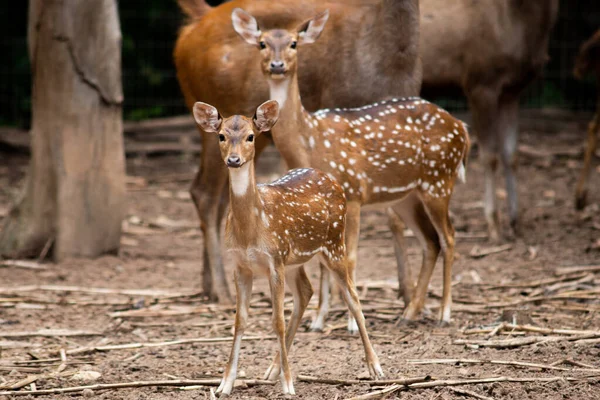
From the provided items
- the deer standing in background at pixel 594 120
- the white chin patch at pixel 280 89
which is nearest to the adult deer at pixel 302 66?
the white chin patch at pixel 280 89

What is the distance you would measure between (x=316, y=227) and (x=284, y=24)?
2.42 meters

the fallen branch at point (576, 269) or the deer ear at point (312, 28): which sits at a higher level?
the deer ear at point (312, 28)

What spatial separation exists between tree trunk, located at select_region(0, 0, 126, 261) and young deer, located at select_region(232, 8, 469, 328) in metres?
Result: 2.15

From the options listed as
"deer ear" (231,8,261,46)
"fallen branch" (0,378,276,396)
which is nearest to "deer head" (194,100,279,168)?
"fallen branch" (0,378,276,396)

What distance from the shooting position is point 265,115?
4.26 metres

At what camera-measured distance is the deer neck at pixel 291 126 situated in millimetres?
5168

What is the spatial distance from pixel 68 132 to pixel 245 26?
88.7 inches

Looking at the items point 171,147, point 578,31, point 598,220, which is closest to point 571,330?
point 598,220

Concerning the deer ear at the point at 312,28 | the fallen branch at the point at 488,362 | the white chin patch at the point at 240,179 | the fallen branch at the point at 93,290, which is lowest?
the fallen branch at the point at 93,290

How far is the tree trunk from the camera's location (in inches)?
284

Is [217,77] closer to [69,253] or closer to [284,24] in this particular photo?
[284,24]

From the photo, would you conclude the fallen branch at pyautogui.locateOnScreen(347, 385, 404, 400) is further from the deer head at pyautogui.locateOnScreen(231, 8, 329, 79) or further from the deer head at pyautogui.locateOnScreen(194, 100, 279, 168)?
the deer head at pyautogui.locateOnScreen(231, 8, 329, 79)

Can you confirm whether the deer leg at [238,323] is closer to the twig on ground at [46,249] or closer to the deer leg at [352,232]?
the deer leg at [352,232]

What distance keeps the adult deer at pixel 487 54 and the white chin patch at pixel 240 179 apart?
4538 millimetres
